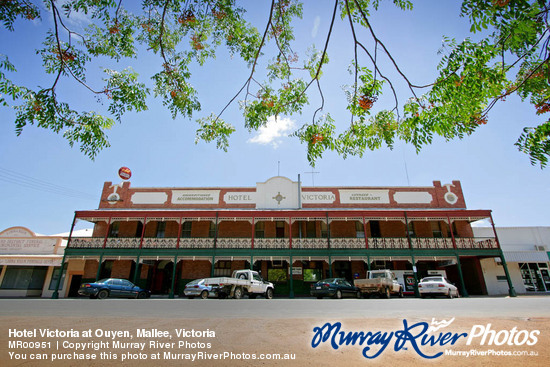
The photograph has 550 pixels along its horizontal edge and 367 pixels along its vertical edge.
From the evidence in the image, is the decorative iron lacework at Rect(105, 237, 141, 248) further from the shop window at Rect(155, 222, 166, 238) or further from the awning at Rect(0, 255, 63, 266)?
the awning at Rect(0, 255, 63, 266)

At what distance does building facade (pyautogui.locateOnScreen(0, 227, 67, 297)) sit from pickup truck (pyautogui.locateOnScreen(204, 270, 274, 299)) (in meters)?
15.1

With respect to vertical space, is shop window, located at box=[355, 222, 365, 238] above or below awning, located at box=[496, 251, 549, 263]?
above

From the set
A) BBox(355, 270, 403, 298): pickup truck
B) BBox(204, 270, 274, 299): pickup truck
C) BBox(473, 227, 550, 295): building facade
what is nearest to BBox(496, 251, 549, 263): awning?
BBox(473, 227, 550, 295): building facade

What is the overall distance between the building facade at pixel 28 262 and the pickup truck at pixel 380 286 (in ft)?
71.5

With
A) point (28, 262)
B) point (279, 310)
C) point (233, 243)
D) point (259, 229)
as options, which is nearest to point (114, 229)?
point (28, 262)

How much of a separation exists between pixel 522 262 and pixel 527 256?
2.13 ft

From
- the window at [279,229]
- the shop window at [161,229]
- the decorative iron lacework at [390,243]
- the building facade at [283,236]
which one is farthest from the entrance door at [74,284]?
the decorative iron lacework at [390,243]

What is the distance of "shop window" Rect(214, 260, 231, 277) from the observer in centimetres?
2109

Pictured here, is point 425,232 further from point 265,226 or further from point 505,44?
point 505,44

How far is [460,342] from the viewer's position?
3.29 m

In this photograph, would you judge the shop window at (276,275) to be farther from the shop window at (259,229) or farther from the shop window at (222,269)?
the shop window at (222,269)

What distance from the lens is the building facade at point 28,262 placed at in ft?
72.2

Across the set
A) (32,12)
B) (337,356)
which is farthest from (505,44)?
(32,12)

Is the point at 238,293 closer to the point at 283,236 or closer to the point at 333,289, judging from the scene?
the point at 333,289
